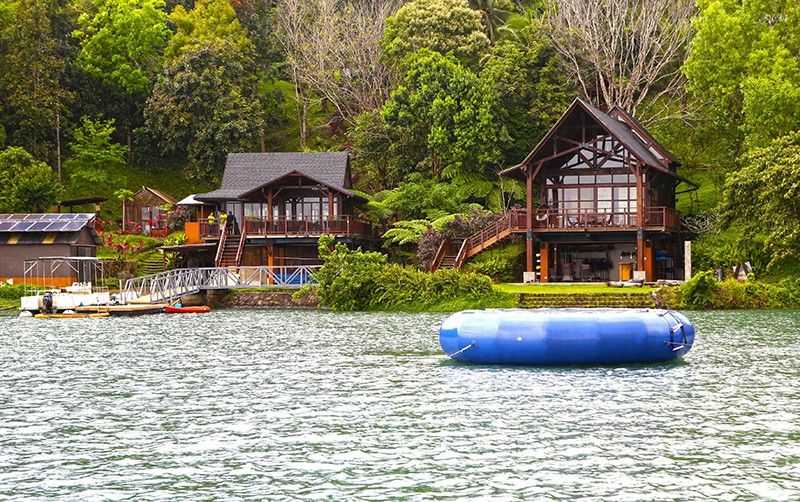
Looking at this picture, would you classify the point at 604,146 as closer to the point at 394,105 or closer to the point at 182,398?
the point at 394,105

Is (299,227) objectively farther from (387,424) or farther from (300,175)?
(387,424)

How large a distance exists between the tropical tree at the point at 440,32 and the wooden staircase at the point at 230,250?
20.7 meters

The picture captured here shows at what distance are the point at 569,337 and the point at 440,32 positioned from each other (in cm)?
→ 5514

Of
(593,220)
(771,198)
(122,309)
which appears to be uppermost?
(771,198)

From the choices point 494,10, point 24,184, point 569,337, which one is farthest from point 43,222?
point 494,10

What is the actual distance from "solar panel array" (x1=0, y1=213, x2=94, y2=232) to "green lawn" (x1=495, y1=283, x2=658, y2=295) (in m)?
24.6

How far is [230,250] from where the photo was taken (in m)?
66.5

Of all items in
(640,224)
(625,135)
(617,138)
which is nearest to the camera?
(640,224)

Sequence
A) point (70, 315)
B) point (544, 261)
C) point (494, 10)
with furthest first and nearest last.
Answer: point (494, 10)
point (544, 261)
point (70, 315)

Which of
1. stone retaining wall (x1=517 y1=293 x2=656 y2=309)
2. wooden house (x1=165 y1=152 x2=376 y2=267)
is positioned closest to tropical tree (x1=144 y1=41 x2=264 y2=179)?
wooden house (x1=165 y1=152 x2=376 y2=267)

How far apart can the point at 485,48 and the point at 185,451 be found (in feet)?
214

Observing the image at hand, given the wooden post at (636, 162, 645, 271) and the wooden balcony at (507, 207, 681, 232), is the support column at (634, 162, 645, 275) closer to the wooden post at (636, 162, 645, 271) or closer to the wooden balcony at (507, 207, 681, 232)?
the wooden post at (636, 162, 645, 271)

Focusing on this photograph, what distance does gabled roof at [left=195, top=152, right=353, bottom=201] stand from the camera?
6960cm

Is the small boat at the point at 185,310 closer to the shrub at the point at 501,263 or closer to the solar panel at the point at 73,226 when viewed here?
the solar panel at the point at 73,226
